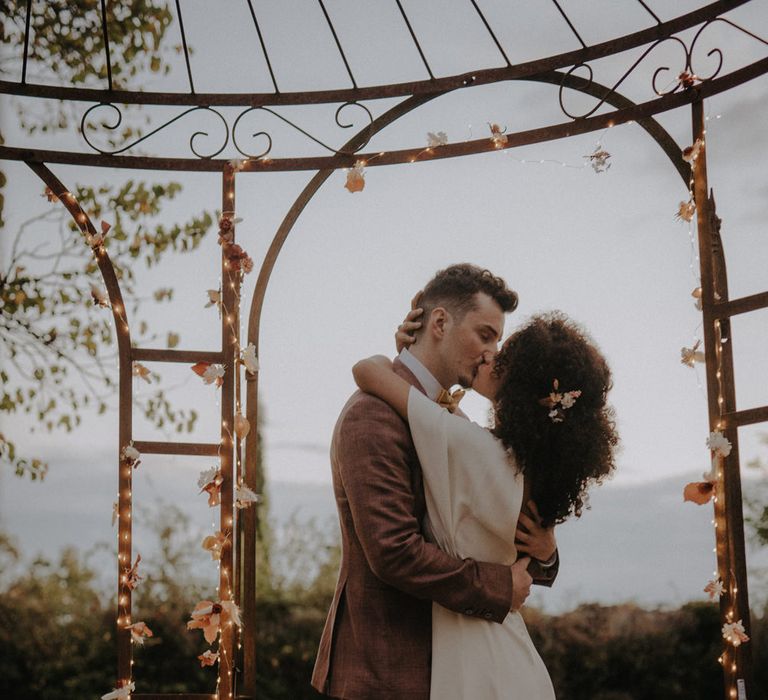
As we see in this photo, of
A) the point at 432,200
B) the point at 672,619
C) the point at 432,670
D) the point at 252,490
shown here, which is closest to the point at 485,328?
the point at 432,670

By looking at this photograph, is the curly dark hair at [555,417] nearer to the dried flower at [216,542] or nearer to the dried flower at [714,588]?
the dried flower at [714,588]

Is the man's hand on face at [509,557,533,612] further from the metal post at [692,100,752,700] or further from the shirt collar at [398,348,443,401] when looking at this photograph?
the metal post at [692,100,752,700]

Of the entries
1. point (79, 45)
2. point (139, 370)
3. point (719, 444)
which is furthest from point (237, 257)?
point (79, 45)

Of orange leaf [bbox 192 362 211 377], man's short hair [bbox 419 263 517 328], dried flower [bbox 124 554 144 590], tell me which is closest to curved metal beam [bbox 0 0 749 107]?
orange leaf [bbox 192 362 211 377]

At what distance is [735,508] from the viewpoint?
308 centimetres

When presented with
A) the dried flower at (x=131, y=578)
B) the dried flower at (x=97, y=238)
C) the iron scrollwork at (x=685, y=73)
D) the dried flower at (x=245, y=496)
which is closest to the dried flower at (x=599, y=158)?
the iron scrollwork at (x=685, y=73)

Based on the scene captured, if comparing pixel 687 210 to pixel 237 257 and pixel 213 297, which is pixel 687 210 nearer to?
pixel 237 257

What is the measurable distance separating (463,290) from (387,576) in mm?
814

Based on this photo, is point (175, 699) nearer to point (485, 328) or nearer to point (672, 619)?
point (485, 328)

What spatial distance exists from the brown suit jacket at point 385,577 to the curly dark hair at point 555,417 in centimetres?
24

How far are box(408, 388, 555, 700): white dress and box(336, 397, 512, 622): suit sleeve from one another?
49 mm

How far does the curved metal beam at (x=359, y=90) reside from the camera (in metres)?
3.45

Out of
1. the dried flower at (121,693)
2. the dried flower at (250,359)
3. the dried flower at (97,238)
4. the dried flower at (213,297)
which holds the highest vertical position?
the dried flower at (97,238)

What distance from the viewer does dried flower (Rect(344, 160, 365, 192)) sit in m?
3.77
